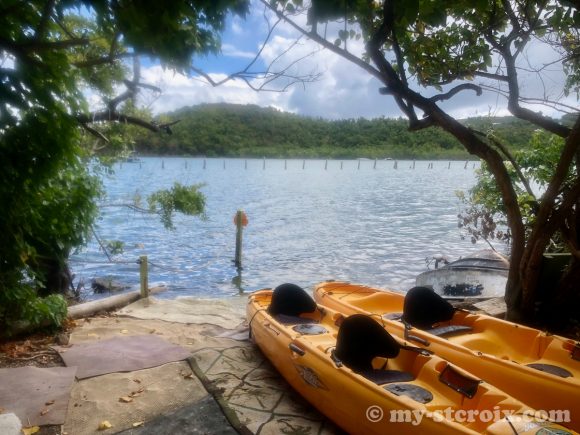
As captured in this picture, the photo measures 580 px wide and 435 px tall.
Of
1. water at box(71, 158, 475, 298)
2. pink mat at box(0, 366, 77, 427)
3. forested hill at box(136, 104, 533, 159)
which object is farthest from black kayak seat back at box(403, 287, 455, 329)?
forested hill at box(136, 104, 533, 159)

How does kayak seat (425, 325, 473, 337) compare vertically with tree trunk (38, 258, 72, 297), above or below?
above

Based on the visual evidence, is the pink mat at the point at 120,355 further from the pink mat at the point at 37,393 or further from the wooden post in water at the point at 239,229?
the wooden post in water at the point at 239,229

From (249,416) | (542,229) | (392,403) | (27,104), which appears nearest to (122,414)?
(249,416)

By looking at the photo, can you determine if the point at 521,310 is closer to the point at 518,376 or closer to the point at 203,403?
the point at 518,376

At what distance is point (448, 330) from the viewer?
5352mm

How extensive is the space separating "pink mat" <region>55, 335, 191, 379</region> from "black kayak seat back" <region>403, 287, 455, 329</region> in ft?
9.43

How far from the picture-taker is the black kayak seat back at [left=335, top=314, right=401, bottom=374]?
433 centimetres

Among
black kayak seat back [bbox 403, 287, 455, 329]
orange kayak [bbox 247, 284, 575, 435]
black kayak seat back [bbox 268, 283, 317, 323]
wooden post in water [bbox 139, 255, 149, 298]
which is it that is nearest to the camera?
orange kayak [bbox 247, 284, 575, 435]

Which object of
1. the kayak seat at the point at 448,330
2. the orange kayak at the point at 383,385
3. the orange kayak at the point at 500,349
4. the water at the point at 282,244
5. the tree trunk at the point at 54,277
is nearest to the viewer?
the orange kayak at the point at 383,385

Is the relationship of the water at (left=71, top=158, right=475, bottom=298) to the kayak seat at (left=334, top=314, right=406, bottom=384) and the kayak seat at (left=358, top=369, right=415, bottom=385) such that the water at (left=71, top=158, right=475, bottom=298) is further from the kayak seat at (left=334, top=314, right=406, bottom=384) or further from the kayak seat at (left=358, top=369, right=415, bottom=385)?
the kayak seat at (left=358, top=369, right=415, bottom=385)

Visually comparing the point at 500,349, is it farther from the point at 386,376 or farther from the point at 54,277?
the point at 54,277

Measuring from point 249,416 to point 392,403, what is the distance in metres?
1.39

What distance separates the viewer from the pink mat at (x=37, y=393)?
385cm

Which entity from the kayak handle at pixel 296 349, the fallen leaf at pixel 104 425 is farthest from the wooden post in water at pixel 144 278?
the fallen leaf at pixel 104 425
